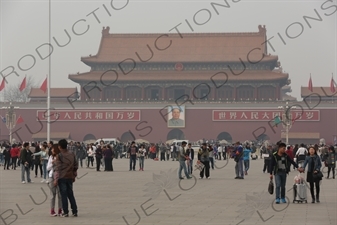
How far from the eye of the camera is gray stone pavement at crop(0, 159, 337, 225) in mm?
11062

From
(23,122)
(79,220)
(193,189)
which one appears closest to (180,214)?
(79,220)

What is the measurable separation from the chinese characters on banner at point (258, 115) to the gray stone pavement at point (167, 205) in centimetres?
3619

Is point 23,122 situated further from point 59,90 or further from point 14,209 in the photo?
point 14,209

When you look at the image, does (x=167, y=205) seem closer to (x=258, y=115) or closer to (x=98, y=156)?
(x=98, y=156)

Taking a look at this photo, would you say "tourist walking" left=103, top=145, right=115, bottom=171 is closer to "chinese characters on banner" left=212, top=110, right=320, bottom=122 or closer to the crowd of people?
the crowd of people

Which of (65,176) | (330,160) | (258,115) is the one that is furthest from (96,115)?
(65,176)

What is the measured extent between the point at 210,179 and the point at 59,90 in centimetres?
3978

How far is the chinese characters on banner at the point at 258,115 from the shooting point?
54.6 meters

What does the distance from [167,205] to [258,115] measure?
42514mm

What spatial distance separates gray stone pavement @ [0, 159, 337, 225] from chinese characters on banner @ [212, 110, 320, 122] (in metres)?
36.2

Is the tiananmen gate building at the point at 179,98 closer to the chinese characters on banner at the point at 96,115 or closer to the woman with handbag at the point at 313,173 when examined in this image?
the chinese characters on banner at the point at 96,115

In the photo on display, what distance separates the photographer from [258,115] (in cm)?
5503

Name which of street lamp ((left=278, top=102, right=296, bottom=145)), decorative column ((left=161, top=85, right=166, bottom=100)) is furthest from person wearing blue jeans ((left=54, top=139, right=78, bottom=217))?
decorative column ((left=161, top=85, right=166, bottom=100))

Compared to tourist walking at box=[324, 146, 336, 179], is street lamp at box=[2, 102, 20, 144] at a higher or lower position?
higher
